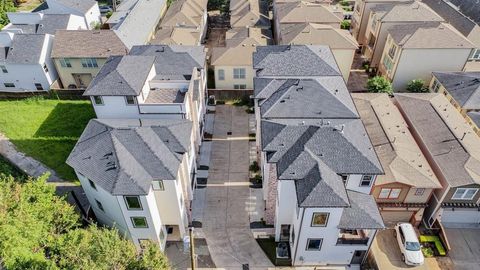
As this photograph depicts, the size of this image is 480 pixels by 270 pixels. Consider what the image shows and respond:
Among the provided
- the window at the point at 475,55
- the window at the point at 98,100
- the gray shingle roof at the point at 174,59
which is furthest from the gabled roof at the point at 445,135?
the window at the point at 98,100

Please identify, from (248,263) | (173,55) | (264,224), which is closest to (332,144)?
(264,224)

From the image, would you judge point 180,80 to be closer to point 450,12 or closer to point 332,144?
point 332,144

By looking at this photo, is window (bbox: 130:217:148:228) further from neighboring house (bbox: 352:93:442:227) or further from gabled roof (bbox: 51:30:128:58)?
gabled roof (bbox: 51:30:128:58)

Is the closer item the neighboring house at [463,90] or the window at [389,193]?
the window at [389,193]

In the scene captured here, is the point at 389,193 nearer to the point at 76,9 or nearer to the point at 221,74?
the point at 221,74

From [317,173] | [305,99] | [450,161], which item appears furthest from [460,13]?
[317,173]

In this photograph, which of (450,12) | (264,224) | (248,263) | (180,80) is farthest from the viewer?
(450,12)

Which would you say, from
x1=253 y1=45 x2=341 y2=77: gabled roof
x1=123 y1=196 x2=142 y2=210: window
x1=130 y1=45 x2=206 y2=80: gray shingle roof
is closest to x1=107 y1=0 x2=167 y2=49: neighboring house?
x1=130 y1=45 x2=206 y2=80: gray shingle roof

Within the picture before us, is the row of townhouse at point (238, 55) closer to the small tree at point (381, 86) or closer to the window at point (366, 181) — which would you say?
the small tree at point (381, 86)
